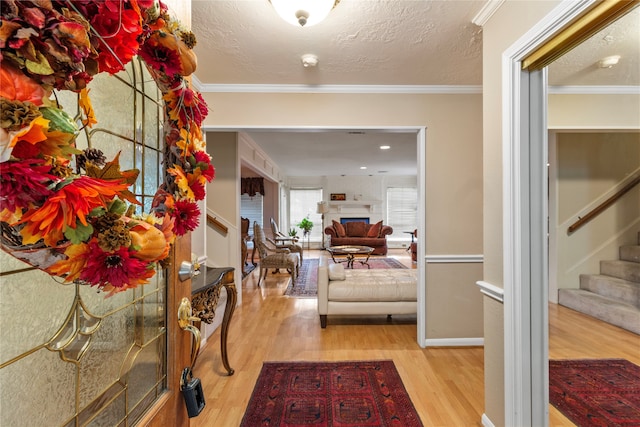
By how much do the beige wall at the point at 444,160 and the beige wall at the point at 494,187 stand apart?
1058 millimetres

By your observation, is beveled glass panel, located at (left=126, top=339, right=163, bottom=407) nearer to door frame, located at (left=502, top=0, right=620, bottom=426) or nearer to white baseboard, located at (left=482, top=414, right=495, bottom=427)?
door frame, located at (left=502, top=0, right=620, bottom=426)

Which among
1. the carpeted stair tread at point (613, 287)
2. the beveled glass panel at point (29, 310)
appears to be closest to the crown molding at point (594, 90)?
the carpeted stair tread at point (613, 287)

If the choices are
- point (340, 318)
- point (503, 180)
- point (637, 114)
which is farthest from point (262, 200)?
point (637, 114)

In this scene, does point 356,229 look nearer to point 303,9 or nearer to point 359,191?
point 359,191

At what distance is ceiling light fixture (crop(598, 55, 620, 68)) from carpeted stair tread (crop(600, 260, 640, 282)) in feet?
2.42

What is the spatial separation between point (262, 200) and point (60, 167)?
330 inches

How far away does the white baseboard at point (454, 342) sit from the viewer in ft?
9.25

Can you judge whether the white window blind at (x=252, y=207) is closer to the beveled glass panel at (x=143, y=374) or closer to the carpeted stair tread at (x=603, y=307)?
the carpeted stair tread at (x=603, y=307)

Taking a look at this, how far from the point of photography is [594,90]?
3.91 ft

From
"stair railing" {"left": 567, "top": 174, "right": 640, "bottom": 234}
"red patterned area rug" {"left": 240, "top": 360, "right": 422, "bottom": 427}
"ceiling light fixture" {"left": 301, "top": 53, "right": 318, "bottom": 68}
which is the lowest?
"red patterned area rug" {"left": 240, "top": 360, "right": 422, "bottom": 427}

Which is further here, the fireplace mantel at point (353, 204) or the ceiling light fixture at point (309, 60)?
the fireplace mantel at point (353, 204)

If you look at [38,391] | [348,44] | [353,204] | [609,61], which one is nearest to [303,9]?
[348,44]

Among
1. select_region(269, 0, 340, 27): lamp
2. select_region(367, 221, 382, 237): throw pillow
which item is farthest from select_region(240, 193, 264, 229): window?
select_region(269, 0, 340, 27): lamp

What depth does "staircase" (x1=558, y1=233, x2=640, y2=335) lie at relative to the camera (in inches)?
42.0
